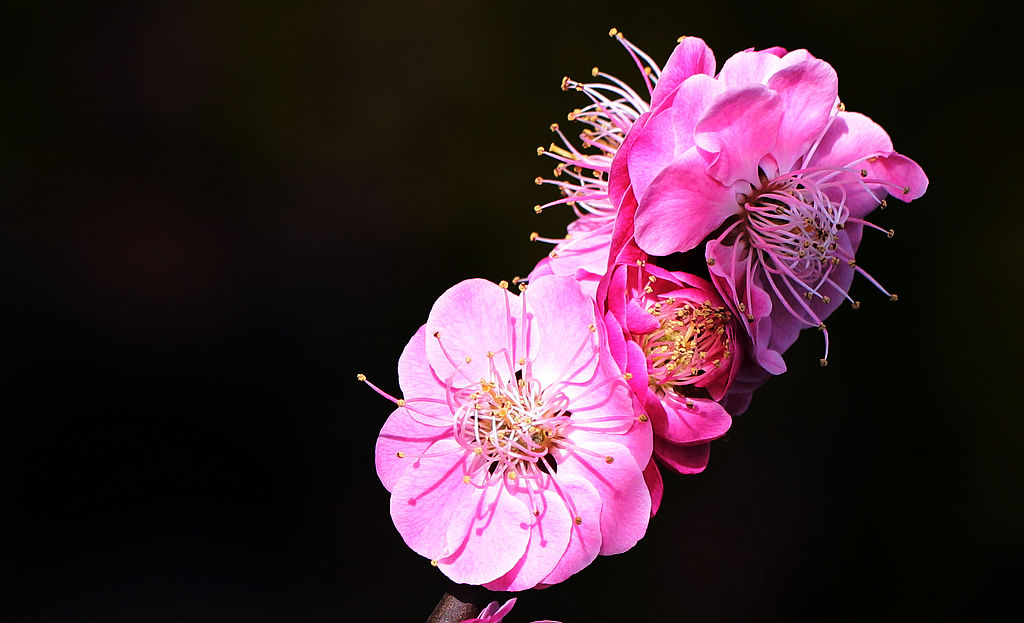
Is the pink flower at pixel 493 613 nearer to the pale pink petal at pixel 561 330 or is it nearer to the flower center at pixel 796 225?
the pale pink petal at pixel 561 330

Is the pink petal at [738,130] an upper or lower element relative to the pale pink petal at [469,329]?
upper

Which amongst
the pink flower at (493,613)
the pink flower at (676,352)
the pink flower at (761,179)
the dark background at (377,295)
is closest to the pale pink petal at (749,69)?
the pink flower at (761,179)

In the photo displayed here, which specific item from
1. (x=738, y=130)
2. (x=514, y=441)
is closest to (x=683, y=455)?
(x=514, y=441)

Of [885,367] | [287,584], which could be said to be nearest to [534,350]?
[287,584]

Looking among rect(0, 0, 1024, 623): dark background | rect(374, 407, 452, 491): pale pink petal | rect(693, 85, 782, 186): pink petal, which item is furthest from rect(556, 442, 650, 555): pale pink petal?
rect(0, 0, 1024, 623): dark background

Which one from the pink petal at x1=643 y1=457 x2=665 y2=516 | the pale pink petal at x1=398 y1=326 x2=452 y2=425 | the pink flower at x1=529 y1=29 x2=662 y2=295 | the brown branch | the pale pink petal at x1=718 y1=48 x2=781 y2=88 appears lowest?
the brown branch

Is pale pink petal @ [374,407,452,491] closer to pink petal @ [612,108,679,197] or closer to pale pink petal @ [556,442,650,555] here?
pale pink petal @ [556,442,650,555]

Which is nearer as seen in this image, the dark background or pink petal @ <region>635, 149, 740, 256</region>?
pink petal @ <region>635, 149, 740, 256</region>
